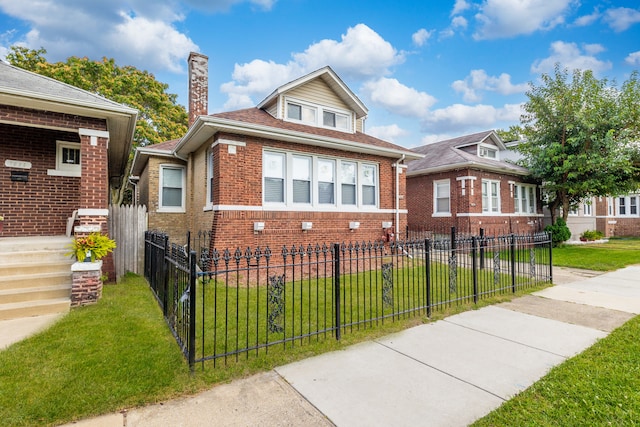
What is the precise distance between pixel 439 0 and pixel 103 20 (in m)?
14.8

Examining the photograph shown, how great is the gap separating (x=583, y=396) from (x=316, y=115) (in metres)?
11.1

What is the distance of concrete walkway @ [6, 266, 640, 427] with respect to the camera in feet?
9.19

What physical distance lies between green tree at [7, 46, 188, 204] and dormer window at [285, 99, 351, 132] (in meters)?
15.5

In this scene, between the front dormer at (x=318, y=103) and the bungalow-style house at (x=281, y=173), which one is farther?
the front dormer at (x=318, y=103)

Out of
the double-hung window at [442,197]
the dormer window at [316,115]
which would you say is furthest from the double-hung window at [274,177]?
the double-hung window at [442,197]

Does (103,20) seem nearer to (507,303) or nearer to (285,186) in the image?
(285,186)

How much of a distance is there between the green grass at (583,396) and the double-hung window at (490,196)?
45.5 ft

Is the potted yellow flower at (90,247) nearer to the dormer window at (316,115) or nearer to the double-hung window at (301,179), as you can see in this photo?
the double-hung window at (301,179)

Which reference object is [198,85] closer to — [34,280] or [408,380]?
[34,280]

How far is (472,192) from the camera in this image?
52.0 feet

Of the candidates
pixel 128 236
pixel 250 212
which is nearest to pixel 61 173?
pixel 128 236

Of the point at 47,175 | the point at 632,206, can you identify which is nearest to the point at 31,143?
the point at 47,175

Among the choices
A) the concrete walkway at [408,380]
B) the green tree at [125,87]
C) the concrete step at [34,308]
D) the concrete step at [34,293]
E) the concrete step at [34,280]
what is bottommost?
the concrete walkway at [408,380]

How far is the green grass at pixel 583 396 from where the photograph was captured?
2727mm
